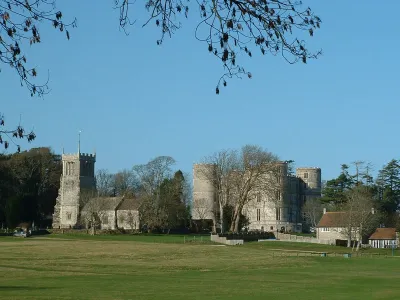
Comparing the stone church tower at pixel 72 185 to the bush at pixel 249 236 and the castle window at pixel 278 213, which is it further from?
the bush at pixel 249 236

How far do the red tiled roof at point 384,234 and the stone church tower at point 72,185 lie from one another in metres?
43.3

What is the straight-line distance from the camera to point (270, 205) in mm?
113125

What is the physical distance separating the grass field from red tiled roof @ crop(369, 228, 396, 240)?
98.9ft

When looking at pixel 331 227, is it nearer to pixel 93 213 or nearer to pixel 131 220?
pixel 131 220

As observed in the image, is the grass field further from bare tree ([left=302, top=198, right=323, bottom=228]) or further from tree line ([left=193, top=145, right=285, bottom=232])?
bare tree ([left=302, top=198, right=323, bottom=228])

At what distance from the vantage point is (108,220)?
341 feet

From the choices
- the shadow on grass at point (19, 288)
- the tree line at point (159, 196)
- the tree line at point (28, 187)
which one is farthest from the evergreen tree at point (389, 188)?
the shadow on grass at point (19, 288)

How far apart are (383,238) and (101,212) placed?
1492 inches

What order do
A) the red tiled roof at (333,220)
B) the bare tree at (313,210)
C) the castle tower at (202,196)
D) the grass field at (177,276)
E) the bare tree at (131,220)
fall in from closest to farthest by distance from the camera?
the grass field at (177,276), the red tiled roof at (333,220), the bare tree at (131,220), the castle tower at (202,196), the bare tree at (313,210)

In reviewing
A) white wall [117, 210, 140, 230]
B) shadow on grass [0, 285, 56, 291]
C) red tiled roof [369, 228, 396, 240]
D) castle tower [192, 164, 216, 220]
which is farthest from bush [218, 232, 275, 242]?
shadow on grass [0, 285, 56, 291]

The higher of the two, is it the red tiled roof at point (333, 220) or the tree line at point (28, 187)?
the tree line at point (28, 187)

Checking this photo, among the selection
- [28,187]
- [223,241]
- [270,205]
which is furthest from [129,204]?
[223,241]

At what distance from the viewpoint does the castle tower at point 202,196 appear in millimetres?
104762

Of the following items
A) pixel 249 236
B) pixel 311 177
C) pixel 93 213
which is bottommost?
pixel 249 236
